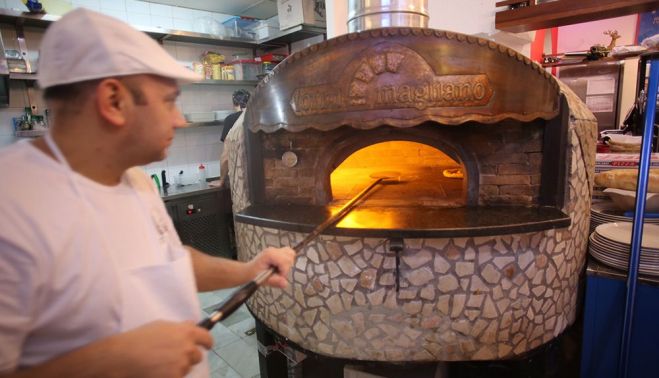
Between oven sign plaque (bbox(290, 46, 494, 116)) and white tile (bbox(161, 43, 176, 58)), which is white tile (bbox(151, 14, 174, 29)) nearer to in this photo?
white tile (bbox(161, 43, 176, 58))

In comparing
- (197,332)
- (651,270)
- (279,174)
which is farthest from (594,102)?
(197,332)

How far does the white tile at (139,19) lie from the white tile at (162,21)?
0.05m

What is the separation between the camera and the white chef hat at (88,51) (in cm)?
67

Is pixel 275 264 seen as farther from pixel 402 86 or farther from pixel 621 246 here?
pixel 621 246

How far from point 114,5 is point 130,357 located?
410cm

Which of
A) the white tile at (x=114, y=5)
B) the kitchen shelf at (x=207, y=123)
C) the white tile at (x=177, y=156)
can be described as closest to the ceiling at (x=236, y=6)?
the white tile at (x=114, y=5)

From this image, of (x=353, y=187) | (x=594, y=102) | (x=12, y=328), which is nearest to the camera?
(x=12, y=328)

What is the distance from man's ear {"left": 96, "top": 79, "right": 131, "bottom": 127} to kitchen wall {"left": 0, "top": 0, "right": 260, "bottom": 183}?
349 centimetres

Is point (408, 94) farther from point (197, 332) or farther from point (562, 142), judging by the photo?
point (197, 332)

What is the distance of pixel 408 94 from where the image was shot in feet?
5.54

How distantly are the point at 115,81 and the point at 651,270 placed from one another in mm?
2320

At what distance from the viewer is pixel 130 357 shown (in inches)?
24.1

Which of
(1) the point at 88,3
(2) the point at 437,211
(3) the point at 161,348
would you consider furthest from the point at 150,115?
(1) the point at 88,3

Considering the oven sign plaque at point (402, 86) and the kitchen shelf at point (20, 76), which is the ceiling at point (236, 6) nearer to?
the kitchen shelf at point (20, 76)
